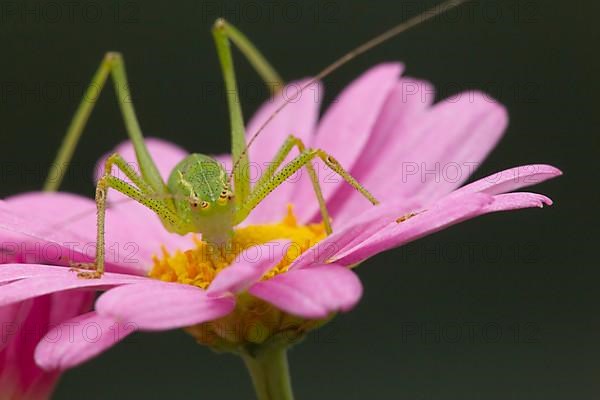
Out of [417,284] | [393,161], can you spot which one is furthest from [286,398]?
[417,284]

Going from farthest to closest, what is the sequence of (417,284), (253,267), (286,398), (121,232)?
(417,284) → (121,232) → (286,398) → (253,267)

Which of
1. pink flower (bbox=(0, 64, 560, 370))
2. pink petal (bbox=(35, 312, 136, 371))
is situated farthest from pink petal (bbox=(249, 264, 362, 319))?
pink petal (bbox=(35, 312, 136, 371))

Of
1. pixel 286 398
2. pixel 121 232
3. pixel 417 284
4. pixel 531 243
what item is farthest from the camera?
pixel 531 243

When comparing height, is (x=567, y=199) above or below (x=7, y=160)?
below

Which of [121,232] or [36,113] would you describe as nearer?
[121,232]

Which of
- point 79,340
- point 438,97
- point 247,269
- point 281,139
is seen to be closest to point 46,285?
point 79,340

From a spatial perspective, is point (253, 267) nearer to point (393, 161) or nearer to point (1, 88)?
point (393, 161)

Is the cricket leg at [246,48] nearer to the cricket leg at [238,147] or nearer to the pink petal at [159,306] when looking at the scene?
the cricket leg at [238,147]
